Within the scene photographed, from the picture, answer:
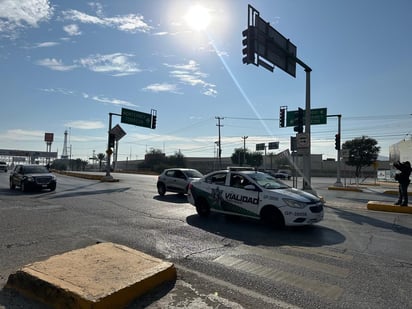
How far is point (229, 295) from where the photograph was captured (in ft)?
15.1

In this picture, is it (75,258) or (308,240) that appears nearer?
(75,258)

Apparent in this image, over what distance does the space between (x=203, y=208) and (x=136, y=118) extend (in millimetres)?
24500

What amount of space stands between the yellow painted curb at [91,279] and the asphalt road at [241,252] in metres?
0.15

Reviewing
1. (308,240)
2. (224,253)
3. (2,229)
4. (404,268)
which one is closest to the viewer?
(404,268)

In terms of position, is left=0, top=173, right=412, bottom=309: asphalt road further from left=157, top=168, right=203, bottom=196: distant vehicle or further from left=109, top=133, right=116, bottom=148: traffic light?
left=109, top=133, right=116, bottom=148: traffic light

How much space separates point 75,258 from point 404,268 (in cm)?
529

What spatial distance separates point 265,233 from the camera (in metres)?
8.62

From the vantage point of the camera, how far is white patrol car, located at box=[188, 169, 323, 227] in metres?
8.95

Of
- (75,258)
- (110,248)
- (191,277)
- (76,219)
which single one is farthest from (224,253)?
(76,219)

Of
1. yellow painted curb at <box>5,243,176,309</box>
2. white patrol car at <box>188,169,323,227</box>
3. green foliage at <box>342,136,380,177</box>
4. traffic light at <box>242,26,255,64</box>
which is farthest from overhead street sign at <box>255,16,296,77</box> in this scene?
green foliage at <box>342,136,380,177</box>

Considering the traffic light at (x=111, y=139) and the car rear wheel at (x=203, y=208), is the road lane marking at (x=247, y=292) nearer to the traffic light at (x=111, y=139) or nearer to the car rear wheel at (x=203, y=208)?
the car rear wheel at (x=203, y=208)

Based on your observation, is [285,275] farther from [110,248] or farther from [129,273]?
[110,248]

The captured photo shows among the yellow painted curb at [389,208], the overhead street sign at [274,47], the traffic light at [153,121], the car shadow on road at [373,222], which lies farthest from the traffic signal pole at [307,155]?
the traffic light at [153,121]

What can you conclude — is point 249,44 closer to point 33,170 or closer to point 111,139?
point 33,170
